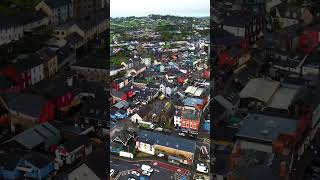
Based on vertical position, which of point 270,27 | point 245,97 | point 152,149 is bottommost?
point 152,149

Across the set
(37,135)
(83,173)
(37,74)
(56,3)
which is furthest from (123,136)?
(56,3)

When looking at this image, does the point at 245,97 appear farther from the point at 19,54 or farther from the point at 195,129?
the point at 19,54

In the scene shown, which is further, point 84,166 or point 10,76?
point 10,76

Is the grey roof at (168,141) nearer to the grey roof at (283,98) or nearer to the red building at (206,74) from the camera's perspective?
the grey roof at (283,98)

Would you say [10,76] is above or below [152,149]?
above

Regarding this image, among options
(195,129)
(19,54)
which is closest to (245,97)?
(195,129)

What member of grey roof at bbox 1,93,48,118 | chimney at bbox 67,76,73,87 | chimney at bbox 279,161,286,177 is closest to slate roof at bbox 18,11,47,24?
chimney at bbox 67,76,73,87

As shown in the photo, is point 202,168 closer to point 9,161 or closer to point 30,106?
point 9,161

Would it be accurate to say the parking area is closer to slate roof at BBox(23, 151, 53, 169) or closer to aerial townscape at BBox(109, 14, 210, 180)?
aerial townscape at BBox(109, 14, 210, 180)
